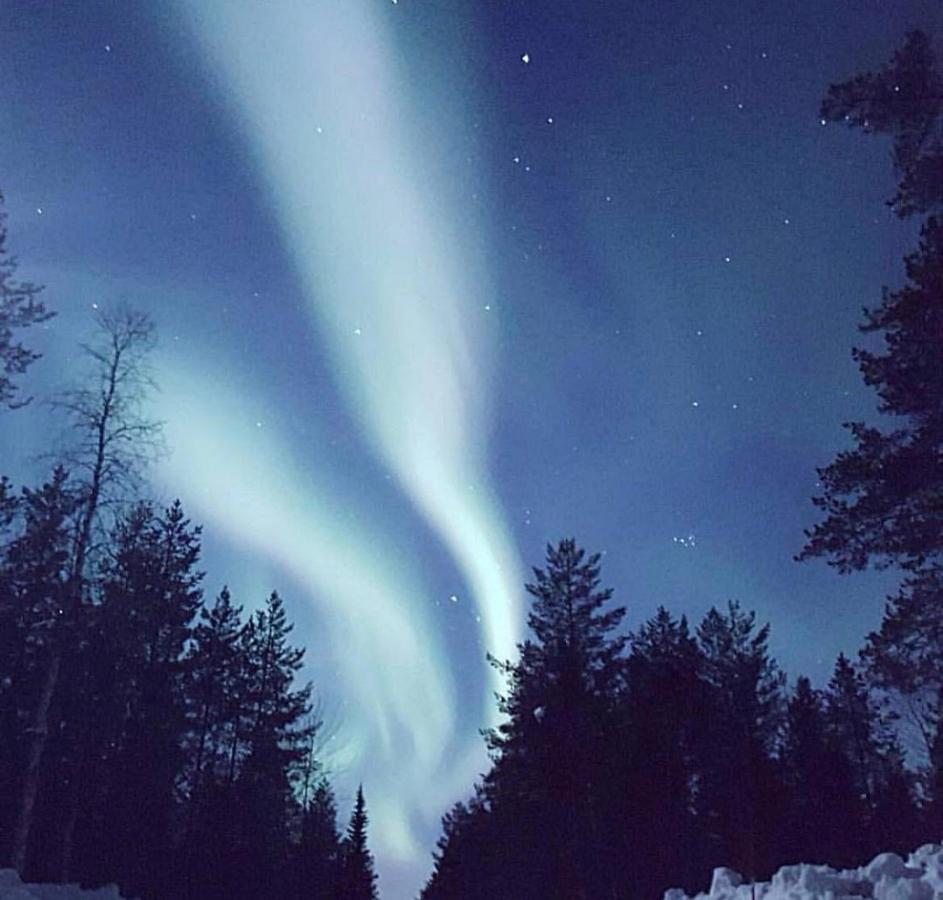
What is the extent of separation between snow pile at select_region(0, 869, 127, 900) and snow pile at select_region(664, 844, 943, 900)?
12.8 m

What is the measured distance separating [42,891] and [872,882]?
1594cm

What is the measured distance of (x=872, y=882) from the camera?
422 inches

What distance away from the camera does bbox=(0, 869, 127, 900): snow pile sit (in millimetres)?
14805

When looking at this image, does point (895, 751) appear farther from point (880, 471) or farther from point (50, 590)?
point (50, 590)

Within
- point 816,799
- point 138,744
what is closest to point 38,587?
point 138,744

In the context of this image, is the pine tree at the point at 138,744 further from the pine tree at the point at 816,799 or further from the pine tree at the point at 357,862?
the pine tree at the point at 816,799

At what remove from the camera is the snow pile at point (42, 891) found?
14.8 metres

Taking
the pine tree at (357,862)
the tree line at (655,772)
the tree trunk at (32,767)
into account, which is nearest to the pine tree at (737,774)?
the tree line at (655,772)

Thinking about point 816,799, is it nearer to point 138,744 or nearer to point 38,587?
point 138,744

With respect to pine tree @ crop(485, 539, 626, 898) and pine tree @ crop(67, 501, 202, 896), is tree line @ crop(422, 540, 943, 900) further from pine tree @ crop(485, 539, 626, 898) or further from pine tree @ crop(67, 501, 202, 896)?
pine tree @ crop(67, 501, 202, 896)

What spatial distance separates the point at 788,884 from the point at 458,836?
147 ft

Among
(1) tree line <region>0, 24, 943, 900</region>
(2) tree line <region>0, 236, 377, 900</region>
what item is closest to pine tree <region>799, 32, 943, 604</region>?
(1) tree line <region>0, 24, 943, 900</region>

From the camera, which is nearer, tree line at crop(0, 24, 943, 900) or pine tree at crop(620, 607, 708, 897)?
tree line at crop(0, 24, 943, 900)

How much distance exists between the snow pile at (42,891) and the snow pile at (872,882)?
502 inches
